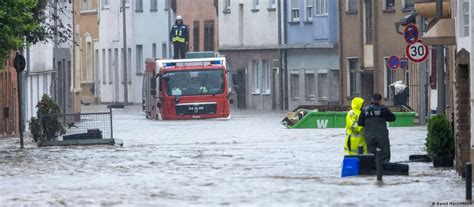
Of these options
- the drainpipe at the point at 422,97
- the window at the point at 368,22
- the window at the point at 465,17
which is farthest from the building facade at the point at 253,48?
the window at the point at 465,17

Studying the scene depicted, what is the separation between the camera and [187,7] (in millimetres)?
97125

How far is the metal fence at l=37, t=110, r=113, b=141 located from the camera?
134 ft

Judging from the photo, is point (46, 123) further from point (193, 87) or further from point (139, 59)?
point (139, 59)

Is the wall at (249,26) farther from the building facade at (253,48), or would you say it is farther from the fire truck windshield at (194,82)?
the fire truck windshield at (194,82)

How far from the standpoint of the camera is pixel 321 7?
7756cm

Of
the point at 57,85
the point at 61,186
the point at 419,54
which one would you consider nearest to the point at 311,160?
the point at 419,54

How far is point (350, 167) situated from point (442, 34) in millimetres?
2676

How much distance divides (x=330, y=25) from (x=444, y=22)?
47971 millimetres

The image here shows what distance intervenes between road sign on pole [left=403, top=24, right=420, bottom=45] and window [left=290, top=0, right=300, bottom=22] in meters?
43.0

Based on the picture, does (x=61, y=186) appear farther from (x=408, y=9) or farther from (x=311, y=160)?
(x=408, y=9)

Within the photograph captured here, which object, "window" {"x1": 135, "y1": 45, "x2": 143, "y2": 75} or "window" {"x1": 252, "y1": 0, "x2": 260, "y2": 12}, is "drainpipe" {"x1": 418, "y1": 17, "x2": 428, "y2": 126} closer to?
"window" {"x1": 252, "y1": 0, "x2": 260, "y2": 12}

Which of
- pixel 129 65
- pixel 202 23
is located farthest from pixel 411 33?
pixel 129 65

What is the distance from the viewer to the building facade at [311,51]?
76438 millimetres

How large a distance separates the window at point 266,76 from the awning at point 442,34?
5721cm
